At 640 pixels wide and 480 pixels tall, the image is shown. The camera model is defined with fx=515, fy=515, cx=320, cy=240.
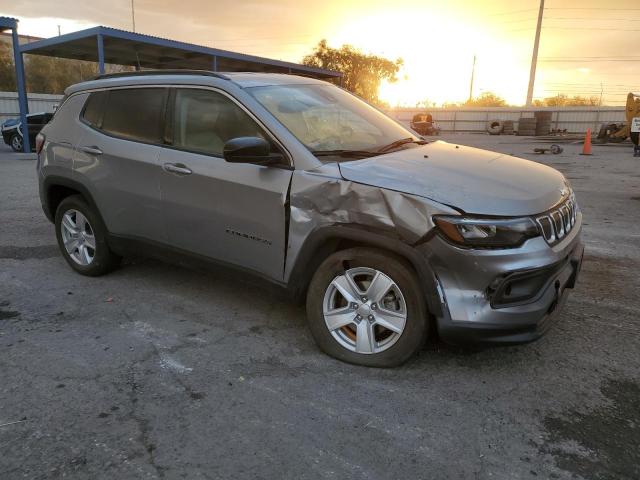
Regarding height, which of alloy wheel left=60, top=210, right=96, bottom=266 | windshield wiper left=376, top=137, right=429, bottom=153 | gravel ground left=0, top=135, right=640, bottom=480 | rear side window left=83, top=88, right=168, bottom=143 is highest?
rear side window left=83, top=88, right=168, bottom=143

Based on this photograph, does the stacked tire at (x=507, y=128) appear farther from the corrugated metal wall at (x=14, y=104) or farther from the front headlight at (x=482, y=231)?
the front headlight at (x=482, y=231)

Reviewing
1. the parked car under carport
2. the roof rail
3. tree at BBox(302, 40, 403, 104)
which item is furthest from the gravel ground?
tree at BBox(302, 40, 403, 104)

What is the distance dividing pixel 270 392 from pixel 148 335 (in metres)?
1.20

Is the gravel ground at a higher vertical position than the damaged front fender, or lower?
lower

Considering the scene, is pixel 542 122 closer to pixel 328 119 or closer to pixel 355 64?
pixel 355 64

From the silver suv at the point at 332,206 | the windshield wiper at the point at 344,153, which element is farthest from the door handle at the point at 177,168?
the windshield wiper at the point at 344,153

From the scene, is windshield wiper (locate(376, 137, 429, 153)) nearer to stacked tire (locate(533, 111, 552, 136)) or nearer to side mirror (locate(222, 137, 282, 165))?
side mirror (locate(222, 137, 282, 165))

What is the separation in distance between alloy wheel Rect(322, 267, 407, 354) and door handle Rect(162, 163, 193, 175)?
141 centimetres

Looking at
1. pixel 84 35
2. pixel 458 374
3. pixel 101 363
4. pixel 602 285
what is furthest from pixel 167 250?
pixel 84 35

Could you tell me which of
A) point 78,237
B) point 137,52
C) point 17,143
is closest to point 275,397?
point 78,237

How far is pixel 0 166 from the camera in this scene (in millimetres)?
14586

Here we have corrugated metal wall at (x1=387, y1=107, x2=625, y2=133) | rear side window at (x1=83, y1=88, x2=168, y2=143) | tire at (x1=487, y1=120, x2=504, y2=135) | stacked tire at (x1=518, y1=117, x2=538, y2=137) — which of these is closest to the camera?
rear side window at (x1=83, y1=88, x2=168, y2=143)

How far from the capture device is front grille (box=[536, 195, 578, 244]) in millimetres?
2895

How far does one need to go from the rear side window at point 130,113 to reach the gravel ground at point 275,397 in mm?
1348
